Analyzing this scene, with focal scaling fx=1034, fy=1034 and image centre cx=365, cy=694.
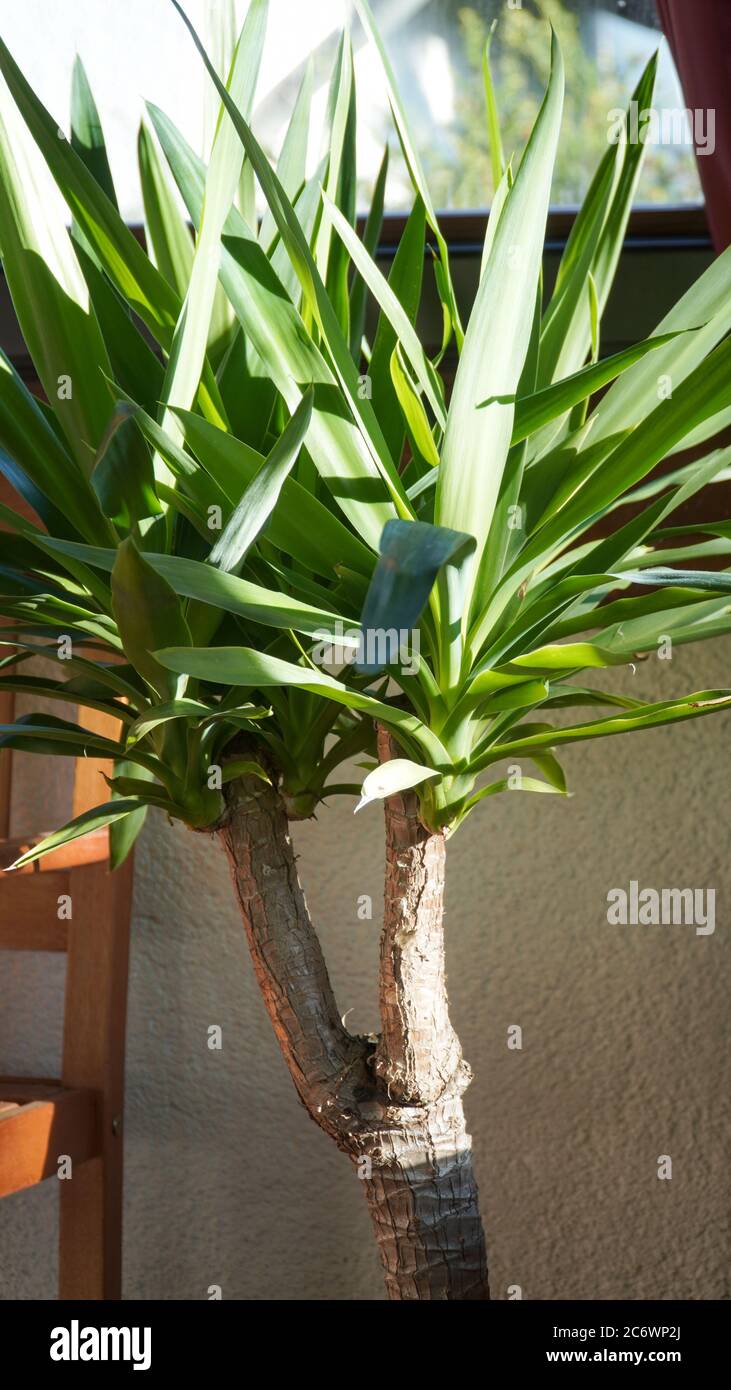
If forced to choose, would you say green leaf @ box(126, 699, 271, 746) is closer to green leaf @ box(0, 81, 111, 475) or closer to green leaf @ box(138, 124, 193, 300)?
green leaf @ box(0, 81, 111, 475)

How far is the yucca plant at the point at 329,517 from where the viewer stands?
0.47 m

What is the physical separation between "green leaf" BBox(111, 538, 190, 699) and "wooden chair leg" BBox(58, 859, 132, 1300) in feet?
1.96

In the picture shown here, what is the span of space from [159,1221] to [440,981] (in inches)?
31.8

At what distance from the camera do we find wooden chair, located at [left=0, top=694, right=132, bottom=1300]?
976 mm

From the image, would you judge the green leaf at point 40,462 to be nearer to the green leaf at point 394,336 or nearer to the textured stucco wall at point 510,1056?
the green leaf at point 394,336

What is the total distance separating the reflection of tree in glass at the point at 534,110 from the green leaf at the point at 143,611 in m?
0.90

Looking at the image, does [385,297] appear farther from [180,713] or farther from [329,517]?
[180,713]

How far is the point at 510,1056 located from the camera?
115 cm

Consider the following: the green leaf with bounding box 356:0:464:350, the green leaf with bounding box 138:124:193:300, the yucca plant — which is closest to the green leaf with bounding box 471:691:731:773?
the yucca plant

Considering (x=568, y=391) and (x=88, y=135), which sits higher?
(x=88, y=135)

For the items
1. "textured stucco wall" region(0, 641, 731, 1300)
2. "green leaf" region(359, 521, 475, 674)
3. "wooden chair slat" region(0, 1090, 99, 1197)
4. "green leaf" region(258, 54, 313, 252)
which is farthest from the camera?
"textured stucco wall" region(0, 641, 731, 1300)

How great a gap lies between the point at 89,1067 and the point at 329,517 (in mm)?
726

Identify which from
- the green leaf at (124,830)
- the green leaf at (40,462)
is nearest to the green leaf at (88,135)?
the green leaf at (40,462)
